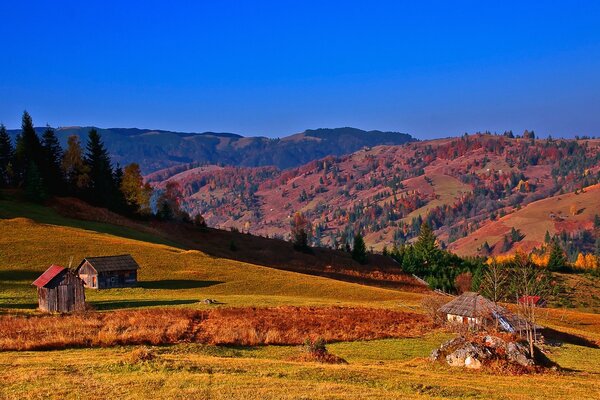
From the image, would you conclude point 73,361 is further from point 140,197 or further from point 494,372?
point 140,197

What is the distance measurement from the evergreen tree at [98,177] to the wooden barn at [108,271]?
54.8 metres

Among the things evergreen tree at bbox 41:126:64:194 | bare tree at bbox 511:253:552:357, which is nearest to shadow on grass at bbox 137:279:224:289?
bare tree at bbox 511:253:552:357

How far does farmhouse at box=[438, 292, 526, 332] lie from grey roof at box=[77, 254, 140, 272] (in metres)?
38.6

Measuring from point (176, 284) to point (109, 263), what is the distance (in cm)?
863

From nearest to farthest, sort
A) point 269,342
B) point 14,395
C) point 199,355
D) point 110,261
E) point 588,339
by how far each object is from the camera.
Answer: point 14,395 → point 199,355 → point 269,342 → point 588,339 → point 110,261

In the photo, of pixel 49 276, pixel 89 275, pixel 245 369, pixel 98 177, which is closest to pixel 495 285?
pixel 245 369

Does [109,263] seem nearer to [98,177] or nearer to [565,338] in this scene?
[565,338]

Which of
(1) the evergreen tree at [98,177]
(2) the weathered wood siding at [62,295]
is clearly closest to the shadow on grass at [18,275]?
(2) the weathered wood siding at [62,295]

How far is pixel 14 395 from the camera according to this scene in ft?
67.5

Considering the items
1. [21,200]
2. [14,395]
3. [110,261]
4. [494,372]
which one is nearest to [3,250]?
[110,261]

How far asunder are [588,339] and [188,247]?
73.5 metres

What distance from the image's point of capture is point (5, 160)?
121125 millimetres

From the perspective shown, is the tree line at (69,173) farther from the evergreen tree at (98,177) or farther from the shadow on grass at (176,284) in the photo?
the shadow on grass at (176,284)

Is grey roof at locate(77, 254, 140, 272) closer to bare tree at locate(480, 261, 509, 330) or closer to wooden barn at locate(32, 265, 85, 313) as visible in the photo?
wooden barn at locate(32, 265, 85, 313)
